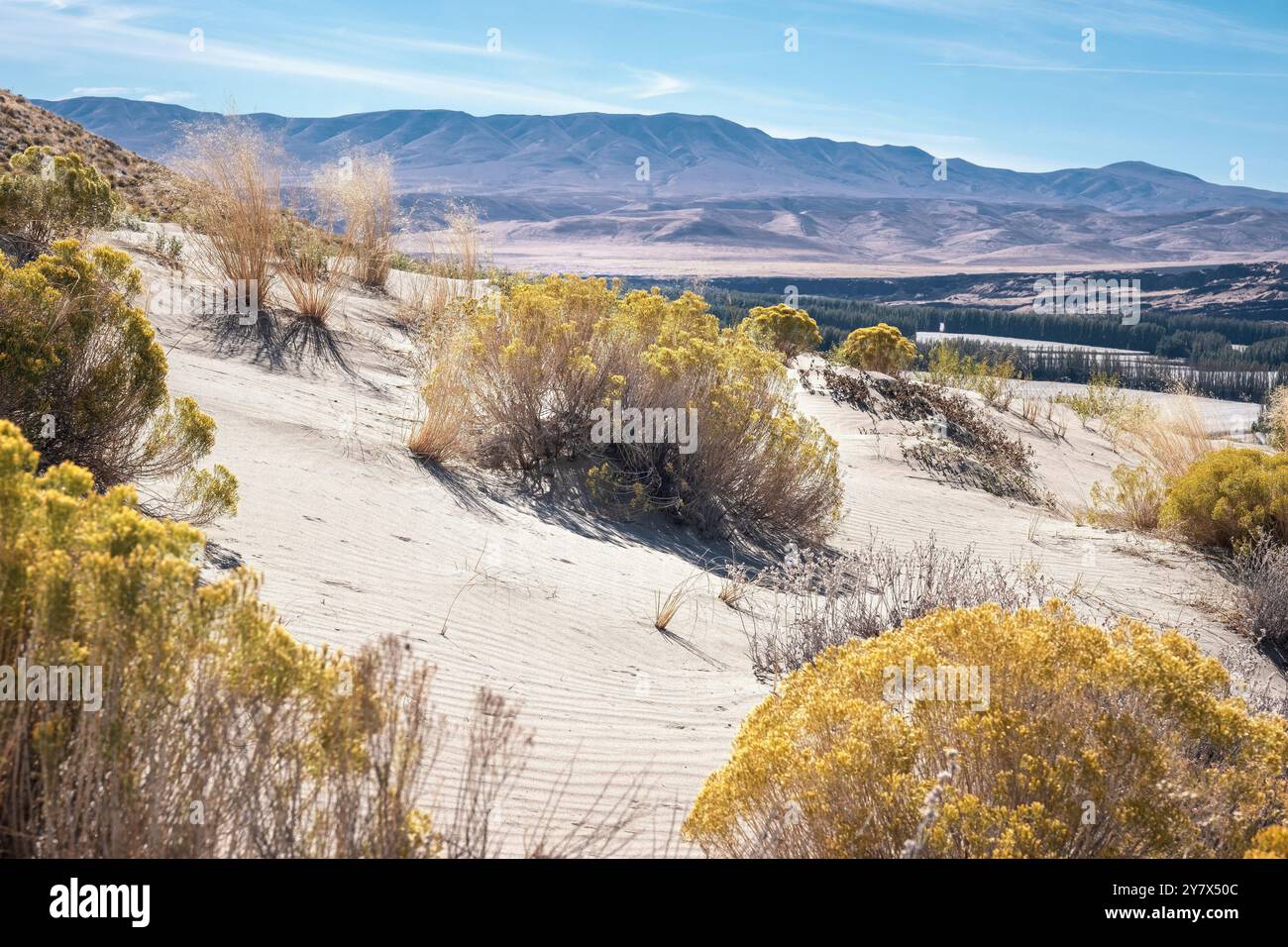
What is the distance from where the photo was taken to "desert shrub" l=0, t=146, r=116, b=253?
920 cm

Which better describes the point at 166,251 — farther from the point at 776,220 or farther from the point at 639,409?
the point at 776,220

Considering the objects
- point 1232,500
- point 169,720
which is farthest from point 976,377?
point 169,720

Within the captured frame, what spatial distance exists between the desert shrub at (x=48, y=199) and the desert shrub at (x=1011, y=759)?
369 inches

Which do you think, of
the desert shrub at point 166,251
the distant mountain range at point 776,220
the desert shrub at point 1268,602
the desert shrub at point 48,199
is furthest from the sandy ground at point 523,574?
the distant mountain range at point 776,220

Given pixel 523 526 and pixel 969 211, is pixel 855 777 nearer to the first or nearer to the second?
pixel 523 526

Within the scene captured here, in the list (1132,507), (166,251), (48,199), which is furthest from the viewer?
(166,251)

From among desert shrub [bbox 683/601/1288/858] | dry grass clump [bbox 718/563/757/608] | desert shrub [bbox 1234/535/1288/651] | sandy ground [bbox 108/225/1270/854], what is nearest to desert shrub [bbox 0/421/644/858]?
sandy ground [bbox 108/225/1270/854]

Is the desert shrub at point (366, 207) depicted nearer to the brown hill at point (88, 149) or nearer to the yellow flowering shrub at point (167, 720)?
the brown hill at point (88, 149)

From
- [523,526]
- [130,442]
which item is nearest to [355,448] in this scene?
[523,526]

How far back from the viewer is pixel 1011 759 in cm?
243

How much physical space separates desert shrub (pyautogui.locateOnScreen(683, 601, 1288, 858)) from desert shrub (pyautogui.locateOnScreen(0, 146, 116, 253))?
30.8 feet

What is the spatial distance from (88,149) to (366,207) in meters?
11.2

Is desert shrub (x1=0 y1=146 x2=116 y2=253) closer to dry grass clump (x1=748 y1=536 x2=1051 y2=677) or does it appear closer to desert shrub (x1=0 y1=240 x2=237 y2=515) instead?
desert shrub (x1=0 y1=240 x2=237 y2=515)

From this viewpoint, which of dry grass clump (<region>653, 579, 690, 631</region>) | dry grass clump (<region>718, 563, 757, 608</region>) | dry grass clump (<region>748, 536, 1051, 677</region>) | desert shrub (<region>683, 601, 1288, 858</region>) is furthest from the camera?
dry grass clump (<region>718, 563, 757, 608</region>)
